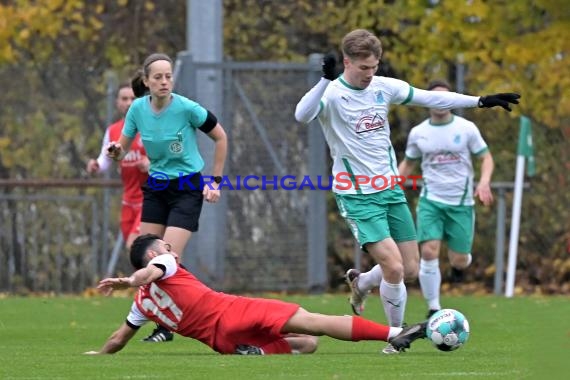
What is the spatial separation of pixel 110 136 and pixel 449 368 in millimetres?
5981

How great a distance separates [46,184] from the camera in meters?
18.3

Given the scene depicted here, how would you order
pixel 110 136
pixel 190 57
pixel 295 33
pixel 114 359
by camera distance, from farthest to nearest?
1. pixel 295 33
2. pixel 190 57
3. pixel 110 136
4. pixel 114 359

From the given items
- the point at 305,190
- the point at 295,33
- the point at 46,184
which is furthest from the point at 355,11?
the point at 46,184

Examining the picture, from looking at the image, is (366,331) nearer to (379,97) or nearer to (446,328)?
(446,328)

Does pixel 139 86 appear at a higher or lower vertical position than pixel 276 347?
higher

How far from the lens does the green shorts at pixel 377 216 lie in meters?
10.6

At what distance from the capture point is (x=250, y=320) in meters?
9.52

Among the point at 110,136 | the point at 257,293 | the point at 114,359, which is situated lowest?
the point at 257,293

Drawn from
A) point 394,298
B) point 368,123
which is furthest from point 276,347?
point 368,123

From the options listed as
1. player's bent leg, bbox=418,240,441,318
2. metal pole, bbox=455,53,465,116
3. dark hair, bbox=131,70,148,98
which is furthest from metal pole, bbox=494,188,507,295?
dark hair, bbox=131,70,148,98

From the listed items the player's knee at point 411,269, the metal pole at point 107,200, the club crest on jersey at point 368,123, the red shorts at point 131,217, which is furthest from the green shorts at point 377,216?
the metal pole at point 107,200

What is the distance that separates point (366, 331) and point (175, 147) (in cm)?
281

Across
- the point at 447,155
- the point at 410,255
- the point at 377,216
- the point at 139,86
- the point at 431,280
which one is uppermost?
the point at 139,86

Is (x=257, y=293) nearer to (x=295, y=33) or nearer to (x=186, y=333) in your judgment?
(x=295, y=33)
